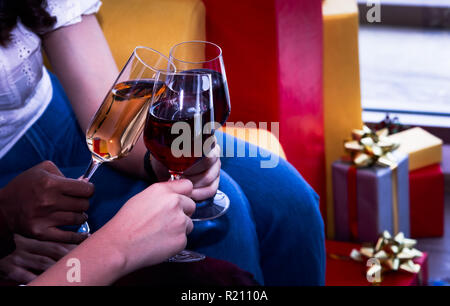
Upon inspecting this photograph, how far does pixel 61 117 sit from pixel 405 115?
1.21 m

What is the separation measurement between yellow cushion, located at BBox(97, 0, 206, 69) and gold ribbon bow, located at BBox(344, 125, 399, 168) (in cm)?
51

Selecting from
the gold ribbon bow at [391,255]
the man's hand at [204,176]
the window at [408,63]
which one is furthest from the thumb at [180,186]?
the window at [408,63]

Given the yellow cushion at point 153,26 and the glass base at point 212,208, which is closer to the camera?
the glass base at point 212,208

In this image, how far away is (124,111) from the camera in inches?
29.3

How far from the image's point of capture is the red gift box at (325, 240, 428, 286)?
1304mm

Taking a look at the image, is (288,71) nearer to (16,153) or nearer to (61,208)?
(16,153)

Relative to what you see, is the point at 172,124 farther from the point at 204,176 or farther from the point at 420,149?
the point at 420,149

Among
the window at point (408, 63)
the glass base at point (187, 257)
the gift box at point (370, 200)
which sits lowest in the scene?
the gift box at point (370, 200)

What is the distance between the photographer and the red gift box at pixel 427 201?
1.63 metres

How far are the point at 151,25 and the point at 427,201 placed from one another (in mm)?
925

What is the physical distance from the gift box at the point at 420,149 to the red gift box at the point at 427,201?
2cm

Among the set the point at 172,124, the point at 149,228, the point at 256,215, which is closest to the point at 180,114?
the point at 172,124

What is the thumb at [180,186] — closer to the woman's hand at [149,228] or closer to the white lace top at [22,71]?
the woman's hand at [149,228]
